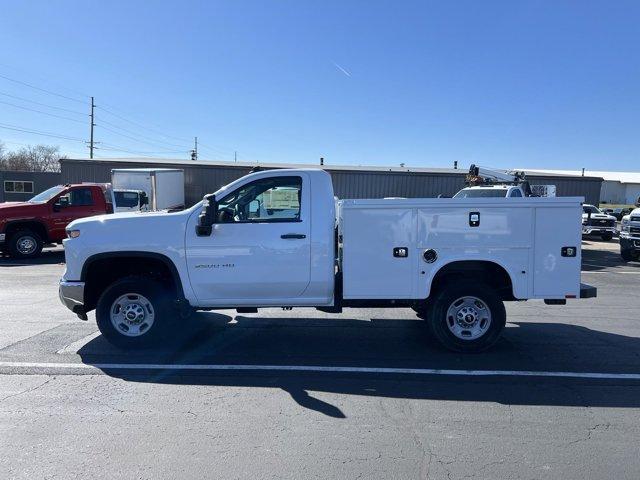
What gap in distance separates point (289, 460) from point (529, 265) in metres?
3.59

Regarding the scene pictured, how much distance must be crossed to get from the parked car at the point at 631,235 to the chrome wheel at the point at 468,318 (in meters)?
12.9

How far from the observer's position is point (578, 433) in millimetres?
3920

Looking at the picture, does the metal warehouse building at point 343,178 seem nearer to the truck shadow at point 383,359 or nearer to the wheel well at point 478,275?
the truck shadow at point 383,359

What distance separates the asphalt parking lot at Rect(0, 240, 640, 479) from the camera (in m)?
3.48

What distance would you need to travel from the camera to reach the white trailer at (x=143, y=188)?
61.4 feet

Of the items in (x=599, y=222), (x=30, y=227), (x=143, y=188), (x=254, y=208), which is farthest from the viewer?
(x=599, y=222)

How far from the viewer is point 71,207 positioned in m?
15.0

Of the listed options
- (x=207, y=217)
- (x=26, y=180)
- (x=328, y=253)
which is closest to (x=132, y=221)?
(x=207, y=217)

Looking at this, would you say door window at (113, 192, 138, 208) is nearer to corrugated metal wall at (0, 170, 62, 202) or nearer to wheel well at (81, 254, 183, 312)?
wheel well at (81, 254, 183, 312)

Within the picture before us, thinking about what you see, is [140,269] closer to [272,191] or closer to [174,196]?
[272,191]

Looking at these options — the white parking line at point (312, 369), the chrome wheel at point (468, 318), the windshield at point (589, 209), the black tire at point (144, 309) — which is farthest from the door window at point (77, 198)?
the windshield at point (589, 209)

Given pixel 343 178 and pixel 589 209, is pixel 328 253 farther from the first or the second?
pixel 589 209

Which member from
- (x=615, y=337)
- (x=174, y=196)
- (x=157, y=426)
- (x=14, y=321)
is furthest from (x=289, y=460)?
(x=174, y=196)

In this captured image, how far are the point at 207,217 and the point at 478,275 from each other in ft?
10.6
